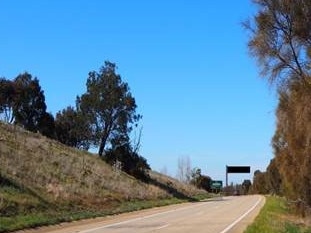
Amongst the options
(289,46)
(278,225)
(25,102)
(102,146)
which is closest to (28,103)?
(25,102)

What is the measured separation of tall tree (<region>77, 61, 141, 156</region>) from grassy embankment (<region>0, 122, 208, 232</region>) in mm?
3502

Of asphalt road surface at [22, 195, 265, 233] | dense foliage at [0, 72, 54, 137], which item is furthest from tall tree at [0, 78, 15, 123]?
asphalt road surface at [22, 195, 265, 233]

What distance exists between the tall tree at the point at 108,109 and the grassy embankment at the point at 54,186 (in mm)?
3502

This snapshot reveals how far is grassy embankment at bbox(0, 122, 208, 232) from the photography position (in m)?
32.5

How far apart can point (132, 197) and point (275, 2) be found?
44.1m

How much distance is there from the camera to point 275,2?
18.3 metres

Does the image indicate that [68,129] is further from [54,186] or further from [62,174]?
[54,186]

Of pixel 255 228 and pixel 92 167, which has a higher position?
pixel 92 167

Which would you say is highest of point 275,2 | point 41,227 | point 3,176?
point 275,2

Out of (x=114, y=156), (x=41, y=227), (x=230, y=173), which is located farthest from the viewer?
(x=230, y=173)

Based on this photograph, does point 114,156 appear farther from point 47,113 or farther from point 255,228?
point 255,228

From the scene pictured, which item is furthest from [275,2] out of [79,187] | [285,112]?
[79,187]

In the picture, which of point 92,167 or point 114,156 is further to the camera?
point 114,156

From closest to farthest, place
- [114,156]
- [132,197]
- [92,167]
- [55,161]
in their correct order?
[55,161]
[132,197]
[92,167]
[114,156]
